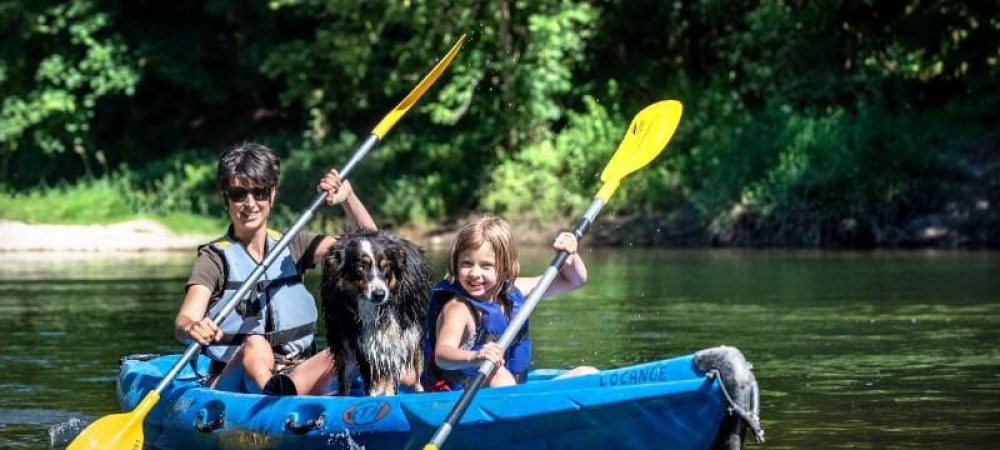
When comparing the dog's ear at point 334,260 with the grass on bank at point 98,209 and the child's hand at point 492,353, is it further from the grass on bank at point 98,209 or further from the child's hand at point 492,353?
the grass on bank at point 98,209

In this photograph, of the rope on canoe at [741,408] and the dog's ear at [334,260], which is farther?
the dog's ear at [334,260]

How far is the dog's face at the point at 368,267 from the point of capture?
5965 millimetres

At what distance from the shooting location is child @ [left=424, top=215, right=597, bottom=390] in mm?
5863

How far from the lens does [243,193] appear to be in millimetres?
6547

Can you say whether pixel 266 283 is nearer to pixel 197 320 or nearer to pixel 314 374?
pixel 197 320

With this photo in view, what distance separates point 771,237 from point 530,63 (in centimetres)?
381

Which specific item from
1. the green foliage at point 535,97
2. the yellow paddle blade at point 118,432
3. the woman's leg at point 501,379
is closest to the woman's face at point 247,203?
the yellow paddle blade at point 118,432

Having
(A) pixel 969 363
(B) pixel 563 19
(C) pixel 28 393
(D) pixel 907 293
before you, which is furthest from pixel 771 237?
(C) pixel 28 393

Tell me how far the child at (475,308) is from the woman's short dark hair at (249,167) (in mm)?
915

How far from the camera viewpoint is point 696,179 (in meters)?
19.3

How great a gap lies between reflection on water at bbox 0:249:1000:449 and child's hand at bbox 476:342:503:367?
136cm

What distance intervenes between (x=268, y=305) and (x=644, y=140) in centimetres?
172

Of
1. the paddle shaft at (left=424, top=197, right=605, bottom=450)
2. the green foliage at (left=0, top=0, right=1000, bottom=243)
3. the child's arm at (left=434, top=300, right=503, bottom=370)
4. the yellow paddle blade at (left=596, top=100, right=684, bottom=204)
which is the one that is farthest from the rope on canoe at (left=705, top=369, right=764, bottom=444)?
the green foliage at (left=0, top=0, right=1000, bottom=243)

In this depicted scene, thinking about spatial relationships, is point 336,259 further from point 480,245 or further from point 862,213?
point 862,213
